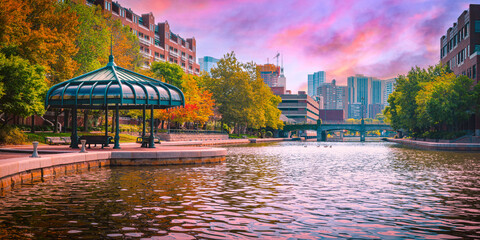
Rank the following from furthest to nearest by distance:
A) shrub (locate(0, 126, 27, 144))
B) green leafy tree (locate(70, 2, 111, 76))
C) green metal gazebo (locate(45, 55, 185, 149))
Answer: green leafy tree (locate(70, 2, 111, 76)) < shrub (locate(0, 126, 27, 144)) < green metal gazebo (locate(45, 55, 185, 149))

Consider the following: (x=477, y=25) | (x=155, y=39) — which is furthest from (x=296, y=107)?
(x=477, y=25)

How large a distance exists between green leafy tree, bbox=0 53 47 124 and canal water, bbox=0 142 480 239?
18.1m

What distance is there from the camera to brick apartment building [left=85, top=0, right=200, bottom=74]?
94.9 m

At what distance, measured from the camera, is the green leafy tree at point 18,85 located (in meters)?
34.6

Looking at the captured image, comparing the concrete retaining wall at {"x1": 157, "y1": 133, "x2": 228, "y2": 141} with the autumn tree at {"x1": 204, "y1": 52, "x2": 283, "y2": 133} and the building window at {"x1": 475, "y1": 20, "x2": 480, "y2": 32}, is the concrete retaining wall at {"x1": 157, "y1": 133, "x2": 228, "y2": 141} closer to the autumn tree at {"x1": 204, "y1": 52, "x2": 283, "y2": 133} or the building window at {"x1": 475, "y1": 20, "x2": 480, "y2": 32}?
the autumn tree at {"x1": 204, "y1": 52, "x2": 283, "y2": 133}

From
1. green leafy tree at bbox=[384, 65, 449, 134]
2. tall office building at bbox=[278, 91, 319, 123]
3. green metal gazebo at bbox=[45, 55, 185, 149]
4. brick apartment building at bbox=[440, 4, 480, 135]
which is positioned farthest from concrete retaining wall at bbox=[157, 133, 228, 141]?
tall office building at bbox=[278, 91, 319, 123]

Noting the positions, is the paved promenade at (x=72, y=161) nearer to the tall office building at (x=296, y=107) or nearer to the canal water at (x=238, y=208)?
the canal water at (x=238, y=208)

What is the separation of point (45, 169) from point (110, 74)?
517 inches

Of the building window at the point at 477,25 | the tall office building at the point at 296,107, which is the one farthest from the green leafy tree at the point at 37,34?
the tall office building at the point at 296,107

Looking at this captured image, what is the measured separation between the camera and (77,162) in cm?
2355

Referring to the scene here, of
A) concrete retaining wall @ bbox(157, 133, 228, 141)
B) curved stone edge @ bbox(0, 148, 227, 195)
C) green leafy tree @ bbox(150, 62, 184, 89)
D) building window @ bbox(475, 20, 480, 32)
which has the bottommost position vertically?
curved stone edge @ bbox(0, 148, 227, 195)

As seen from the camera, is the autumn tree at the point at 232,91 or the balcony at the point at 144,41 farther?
the balcony at the point at 144,41

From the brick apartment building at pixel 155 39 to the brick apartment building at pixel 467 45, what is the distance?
2451 inches

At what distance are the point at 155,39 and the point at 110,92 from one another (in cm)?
8892
